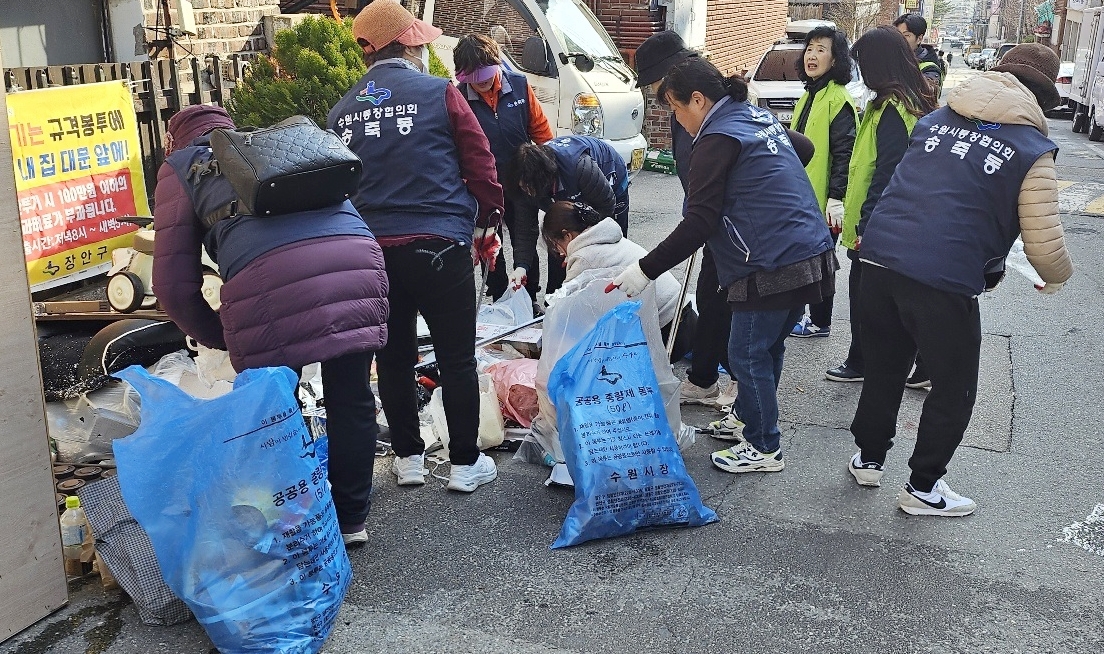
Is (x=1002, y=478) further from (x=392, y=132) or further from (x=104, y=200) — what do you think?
(x=104, y=200)

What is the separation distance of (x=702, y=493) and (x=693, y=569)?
0.63 m

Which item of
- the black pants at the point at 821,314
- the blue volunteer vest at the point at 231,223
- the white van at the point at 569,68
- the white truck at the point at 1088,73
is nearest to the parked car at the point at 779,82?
the white van at the point at 569,68

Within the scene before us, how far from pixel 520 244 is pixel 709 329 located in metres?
1.35

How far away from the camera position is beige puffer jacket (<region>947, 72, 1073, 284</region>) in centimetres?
338

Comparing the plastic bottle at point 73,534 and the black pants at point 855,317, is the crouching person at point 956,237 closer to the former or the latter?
the black pants at point 855,317

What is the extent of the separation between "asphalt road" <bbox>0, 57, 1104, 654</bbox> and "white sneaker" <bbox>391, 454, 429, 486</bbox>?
0.04 meters

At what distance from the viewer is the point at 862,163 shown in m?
4.79

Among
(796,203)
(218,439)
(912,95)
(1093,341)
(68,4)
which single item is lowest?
(1093,341)

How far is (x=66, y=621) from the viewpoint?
3.03 metres

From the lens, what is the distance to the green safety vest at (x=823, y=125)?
518 centimetres

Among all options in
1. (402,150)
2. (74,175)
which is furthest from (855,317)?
(74,175)

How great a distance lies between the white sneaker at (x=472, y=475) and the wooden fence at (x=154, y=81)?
3.69 m

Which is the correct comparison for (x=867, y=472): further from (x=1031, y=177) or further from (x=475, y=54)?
(x=475, y=54)

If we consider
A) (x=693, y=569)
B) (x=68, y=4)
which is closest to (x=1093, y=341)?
(x=693, y=569)
